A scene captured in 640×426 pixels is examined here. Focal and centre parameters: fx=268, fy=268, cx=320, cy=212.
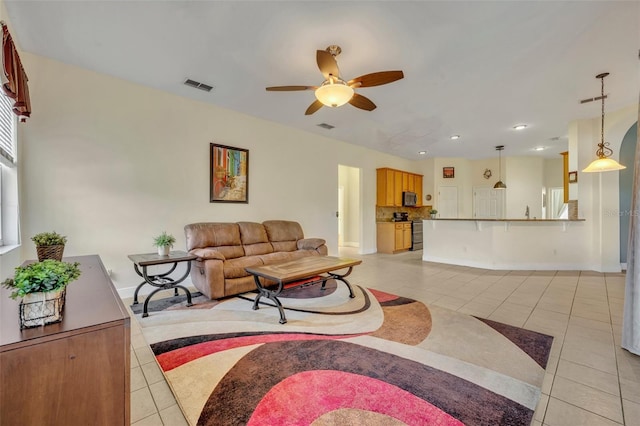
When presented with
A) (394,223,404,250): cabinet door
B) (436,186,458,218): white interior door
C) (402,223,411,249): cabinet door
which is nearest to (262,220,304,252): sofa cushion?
(394,223,404,250): cabinet door

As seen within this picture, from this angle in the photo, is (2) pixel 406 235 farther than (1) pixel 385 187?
Yes

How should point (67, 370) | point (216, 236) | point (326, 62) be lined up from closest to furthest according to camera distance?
point (67, 370) → point (326, 62) → point (216, 236)

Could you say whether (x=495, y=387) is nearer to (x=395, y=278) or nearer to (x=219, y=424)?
(x=219, y=424)

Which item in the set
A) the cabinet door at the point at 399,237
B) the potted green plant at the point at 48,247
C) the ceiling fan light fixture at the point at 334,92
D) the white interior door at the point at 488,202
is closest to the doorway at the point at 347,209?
the cabinet door at the point at 399,237

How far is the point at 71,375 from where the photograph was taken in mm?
925

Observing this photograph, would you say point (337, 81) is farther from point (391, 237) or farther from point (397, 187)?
point (397, 187)

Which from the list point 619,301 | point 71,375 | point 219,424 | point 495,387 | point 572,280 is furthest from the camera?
point 572,280

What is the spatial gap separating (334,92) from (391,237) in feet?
17.7

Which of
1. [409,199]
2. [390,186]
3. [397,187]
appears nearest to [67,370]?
[390,186]

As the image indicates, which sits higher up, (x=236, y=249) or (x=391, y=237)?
(x=236, y=249)

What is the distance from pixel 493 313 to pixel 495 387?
4.94ft

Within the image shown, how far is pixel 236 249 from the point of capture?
4.18 meters

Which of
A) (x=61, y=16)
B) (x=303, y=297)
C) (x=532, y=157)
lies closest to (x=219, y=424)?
(x=303, y=297)

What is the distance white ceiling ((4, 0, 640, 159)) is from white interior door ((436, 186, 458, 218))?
13.9 ft
